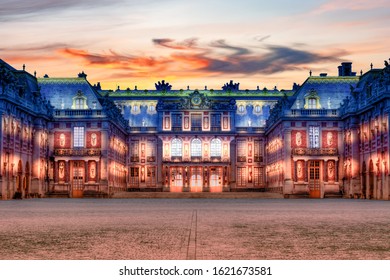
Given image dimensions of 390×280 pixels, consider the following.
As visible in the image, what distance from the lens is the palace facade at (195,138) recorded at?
5862cm

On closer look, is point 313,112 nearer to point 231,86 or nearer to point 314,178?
point 314,178

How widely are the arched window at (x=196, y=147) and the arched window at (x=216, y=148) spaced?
1828 mm

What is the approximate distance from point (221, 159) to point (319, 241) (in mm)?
78002

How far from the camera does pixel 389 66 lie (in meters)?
53.4

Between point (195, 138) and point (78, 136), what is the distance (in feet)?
82.9

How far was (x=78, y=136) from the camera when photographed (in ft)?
235

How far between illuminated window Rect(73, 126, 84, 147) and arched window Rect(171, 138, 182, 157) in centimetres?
2338

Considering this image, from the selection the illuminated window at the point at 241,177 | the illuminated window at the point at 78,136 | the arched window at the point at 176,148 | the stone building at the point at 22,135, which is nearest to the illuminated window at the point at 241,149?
the illuminated window at the point at 241,177

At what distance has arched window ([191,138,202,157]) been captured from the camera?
92.7 m

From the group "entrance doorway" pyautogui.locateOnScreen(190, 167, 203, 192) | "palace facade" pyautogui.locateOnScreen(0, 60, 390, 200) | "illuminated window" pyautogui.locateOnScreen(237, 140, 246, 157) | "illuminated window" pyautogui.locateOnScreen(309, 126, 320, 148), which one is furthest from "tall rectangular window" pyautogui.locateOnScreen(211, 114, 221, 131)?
"illuminated window" pyautogui.locateOnScreen(309, 126, 320, 148)

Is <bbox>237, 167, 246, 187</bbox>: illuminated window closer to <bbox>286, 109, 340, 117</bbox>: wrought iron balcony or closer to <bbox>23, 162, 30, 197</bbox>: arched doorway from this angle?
<bbox>286, 109, 340, 117</bbox>: wrought iron balcony

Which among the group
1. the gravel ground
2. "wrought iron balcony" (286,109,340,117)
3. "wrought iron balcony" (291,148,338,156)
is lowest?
the gravel ground

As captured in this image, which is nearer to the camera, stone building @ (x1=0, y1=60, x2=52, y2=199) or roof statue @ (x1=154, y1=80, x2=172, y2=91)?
stone building @ (x1=0, y1=60, x2=52, y2=199)

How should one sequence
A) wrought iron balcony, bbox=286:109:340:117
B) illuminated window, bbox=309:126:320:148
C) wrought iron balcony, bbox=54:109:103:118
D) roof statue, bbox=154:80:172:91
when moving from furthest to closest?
roof statue, bbox=154:80:172:91
wrought iron balcony, bbox=54:109:103:118
wrought iron balcony, bbox=286:109:340:117
illuminated window, bbox=309:126:320:148
